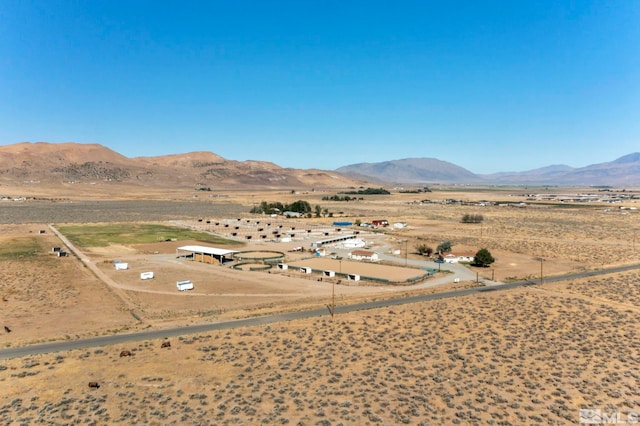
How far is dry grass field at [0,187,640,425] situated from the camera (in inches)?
979

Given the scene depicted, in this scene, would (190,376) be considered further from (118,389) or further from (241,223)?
(241,223)

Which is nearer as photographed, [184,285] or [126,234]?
[184,285]

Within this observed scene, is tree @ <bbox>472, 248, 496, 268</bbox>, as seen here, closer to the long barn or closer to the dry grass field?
the dry grass field

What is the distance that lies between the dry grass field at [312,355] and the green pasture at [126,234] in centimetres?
2878

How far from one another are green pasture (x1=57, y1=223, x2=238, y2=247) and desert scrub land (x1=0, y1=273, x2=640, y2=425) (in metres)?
59.0

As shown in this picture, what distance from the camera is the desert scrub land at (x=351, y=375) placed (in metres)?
24.4

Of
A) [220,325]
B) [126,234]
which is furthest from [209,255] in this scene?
[126,234]

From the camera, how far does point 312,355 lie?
106 feet

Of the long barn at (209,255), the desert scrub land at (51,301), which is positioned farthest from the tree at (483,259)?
the desert scrub land at (51,301)

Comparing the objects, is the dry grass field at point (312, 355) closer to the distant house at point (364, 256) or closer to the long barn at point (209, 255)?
the long barn at point (209, 255)

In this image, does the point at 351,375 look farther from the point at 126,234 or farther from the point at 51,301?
the point at 126,234

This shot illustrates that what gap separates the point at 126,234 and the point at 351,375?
280 feet

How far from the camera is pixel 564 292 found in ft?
168

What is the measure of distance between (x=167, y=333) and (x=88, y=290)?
20488 mm
